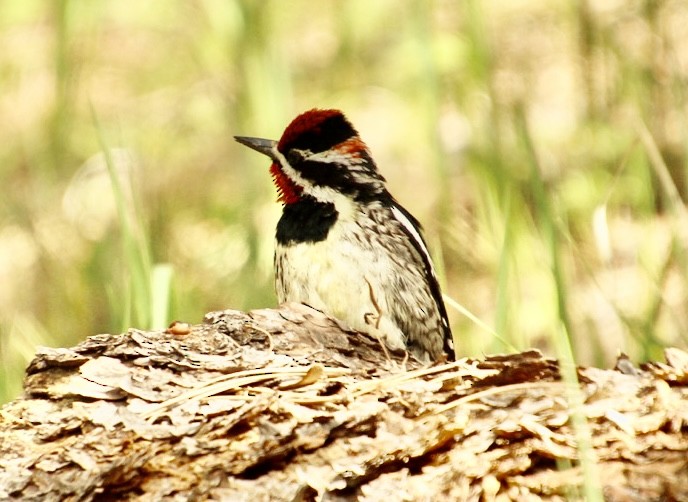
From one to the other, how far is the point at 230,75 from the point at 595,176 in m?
2.74

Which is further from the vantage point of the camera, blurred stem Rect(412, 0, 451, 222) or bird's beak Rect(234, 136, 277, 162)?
blurred stem Rect(412, 0, 451, 222)

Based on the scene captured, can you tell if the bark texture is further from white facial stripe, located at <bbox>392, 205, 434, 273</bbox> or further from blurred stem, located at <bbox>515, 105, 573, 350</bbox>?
white facial stripe, located at <bbox>392, 205, 434, 273</bbox>

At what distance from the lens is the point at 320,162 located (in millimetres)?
3828

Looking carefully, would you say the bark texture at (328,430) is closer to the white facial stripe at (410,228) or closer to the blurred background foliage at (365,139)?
the blurred background foliage at (365,139)

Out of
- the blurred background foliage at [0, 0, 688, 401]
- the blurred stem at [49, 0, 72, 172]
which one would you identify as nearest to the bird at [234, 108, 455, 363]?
the blurred background foliage at [0, 0, 688, 401]

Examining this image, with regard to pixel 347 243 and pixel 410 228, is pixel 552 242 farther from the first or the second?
pixel 410 228

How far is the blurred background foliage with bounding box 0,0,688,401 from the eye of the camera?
3.74 meters

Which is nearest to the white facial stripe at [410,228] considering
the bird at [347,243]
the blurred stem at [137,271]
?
the bird at [347,243]

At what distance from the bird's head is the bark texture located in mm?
1438

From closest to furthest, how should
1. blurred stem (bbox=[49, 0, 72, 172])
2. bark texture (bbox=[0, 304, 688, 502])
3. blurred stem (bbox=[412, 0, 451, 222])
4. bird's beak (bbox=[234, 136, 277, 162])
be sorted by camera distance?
bark texture (bbox=[0, 304, 688, 502]), bird's beak (bbox=[234, 136, 277, 162]), blurred stem (bbox=[412, 0, 451, 222]), blurred stem (bbox=[49, 0, 72, 172])

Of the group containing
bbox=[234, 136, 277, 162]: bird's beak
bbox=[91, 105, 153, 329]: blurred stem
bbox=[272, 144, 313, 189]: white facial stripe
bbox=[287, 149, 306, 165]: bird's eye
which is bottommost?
bbox=[91, 105, 153, 329]: blurred stem

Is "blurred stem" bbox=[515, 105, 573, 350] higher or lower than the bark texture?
higher

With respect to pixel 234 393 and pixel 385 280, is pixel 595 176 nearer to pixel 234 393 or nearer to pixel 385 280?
pixel 385 280

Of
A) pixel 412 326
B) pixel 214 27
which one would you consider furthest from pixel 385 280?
pixel 214 27
